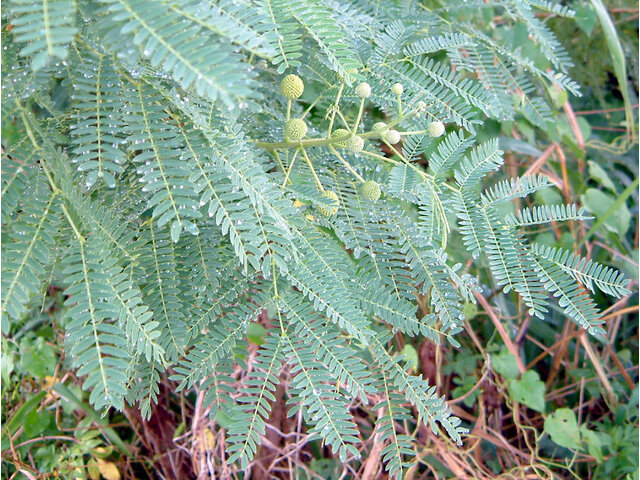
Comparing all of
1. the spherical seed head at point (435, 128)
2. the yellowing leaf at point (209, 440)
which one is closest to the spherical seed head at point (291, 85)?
the spherical seed head at point (435, 128)

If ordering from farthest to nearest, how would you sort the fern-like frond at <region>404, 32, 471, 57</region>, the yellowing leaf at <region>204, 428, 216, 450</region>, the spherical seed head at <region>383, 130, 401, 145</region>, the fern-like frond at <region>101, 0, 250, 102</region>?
the yellowing leaf at <region>204, 428, 216, 450</region> < the fern-like frond at <region>404, 32, 471, 57</region> < the spherical seed head at <region>383, 130, 401, 145</region> < the fern-like frond at <region>101, 0, 250, 102</region>

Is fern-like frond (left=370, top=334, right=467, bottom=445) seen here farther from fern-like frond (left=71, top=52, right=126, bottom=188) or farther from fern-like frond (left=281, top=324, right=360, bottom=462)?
fern-like frond (left=71, top=52, right=126, bottom=188)

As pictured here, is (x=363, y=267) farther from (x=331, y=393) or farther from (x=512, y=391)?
(x=512, y=391)

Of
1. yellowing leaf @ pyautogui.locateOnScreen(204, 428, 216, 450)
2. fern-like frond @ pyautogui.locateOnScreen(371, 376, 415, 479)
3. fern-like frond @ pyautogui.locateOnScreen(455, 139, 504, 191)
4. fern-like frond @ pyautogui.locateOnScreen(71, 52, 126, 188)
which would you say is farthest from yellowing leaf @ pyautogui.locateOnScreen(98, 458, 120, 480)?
fern-like frond @ pyautogui.locateOnScreen(455, 139, 504, 191)

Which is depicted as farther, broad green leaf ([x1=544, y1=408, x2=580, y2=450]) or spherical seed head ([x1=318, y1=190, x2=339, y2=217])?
broad green leaf ([x1=544, y1=408, x2=580, y2=450])

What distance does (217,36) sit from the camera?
411 mm

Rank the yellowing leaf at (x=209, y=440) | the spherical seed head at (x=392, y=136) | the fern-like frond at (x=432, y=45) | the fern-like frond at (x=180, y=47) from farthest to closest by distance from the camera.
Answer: the yellowing leaf at (x=209, y=440) → the fern-like frond at (x=432, y=45) → the spherical seed head at (x=392, y=136) → the fern-like frond at (x=180, y=47)

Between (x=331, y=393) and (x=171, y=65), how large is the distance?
13.6 inches

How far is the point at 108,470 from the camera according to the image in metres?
1.00

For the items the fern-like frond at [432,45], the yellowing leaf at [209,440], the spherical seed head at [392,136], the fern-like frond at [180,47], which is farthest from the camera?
the yellowing leaf at [209,440]

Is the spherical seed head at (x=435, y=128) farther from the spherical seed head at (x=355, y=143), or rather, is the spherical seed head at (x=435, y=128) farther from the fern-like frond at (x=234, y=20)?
the fern-like frond at (x=234, y=20)

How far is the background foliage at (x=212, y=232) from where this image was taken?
0.45 meters

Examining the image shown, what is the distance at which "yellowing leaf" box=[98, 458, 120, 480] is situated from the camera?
100 centimetres

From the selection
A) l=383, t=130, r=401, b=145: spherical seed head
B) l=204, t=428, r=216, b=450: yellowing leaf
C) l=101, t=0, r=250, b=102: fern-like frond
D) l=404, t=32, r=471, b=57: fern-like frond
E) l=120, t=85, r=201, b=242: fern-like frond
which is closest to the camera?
l=101, t=0, r=250, b=102: fern-like frond
